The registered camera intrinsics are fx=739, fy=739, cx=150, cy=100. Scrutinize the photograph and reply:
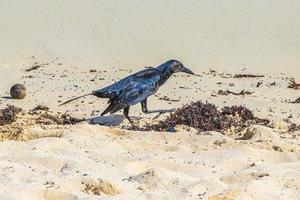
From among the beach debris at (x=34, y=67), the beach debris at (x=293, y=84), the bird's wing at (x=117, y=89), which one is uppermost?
the bird's wing at (x=117, y=89)

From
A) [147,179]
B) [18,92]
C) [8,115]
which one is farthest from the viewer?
[18,92]

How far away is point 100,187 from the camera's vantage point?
6070mm

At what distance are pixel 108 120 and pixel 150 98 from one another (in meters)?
1.52

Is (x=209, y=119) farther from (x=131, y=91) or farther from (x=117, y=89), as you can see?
(x=117, y=89)

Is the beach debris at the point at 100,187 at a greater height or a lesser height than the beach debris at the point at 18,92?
lesser

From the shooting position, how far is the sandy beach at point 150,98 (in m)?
6.32

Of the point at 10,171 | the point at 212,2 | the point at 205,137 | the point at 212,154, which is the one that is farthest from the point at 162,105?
the point at 212,2

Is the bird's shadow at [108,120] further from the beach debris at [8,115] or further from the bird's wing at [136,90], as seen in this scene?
the beach debris at [8,115]

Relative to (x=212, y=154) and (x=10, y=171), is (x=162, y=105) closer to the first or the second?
(x=212, y=154)

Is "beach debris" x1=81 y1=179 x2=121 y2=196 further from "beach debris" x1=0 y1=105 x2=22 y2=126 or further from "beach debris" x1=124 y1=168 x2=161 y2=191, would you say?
"beach debris" x1=0 y1=105 x2=22 y2=126

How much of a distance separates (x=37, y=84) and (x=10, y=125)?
3.57 metres

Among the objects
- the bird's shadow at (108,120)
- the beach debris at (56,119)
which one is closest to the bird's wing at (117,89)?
the bird's shadow at (108,120)

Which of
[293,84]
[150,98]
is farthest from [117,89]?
[293,84]

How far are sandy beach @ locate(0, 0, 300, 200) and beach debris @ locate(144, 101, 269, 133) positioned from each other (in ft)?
0.68
